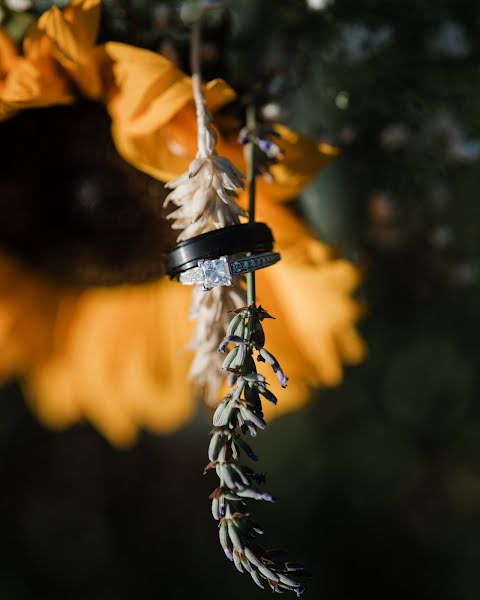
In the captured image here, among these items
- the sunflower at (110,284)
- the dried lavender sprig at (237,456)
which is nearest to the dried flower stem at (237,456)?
the dried lavender sprig at (237,456)

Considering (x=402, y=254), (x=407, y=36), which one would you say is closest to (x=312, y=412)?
(x=402, y=254)

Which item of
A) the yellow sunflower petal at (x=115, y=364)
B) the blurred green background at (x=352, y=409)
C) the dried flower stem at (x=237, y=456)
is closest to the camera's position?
the dried flower stem at (x=237, y=456)

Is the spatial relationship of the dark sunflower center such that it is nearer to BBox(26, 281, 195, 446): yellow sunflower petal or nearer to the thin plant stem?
BBox(26, 281, 195, 446): yellow sunflower petal

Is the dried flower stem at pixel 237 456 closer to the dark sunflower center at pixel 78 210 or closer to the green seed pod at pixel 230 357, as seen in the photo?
the green seed pod at pixel 230 357

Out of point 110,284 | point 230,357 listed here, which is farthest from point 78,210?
point 230,357

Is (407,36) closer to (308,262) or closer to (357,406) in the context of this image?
(308,262)

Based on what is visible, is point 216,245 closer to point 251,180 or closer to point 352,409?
point 251,180

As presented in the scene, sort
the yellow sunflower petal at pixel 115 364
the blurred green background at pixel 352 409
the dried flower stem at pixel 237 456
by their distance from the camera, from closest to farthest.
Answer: the dried flower stem at pixel 237 456
the blurred green background at pixel 352 409
the yellow sunflower petal at pixel 115 364
